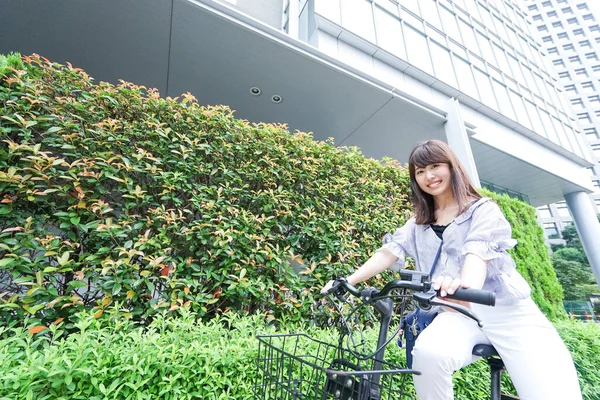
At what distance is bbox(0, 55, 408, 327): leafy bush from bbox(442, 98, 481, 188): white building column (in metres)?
3.80

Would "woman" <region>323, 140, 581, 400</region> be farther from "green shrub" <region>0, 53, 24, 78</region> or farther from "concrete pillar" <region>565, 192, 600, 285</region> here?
"concrete pillar" <region>565, 192, 600, 285</region>

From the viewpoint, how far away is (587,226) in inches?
467

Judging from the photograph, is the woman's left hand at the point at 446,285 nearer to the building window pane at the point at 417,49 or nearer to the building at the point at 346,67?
the building at the point at 346,67

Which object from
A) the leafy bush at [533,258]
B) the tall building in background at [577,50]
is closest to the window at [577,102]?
the tall building in background at [577,50]

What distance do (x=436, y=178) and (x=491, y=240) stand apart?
1.27ft

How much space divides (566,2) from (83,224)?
75.0 metres

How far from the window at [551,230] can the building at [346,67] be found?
32.6m

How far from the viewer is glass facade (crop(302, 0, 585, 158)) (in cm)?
755

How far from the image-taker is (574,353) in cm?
262

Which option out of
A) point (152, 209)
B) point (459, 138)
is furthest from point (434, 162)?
point (459, 138)

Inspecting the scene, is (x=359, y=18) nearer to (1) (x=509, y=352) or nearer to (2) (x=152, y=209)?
(2) (x=152, y=209)

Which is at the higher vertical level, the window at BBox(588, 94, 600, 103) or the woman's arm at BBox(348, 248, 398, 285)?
the window at BBox(588, 94, 600, 103)

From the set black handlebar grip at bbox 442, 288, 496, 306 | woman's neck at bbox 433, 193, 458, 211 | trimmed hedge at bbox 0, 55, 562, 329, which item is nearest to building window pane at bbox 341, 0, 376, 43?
trimmed hedge at bbox 0, 55, 562, 329

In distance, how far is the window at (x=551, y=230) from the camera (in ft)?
121
